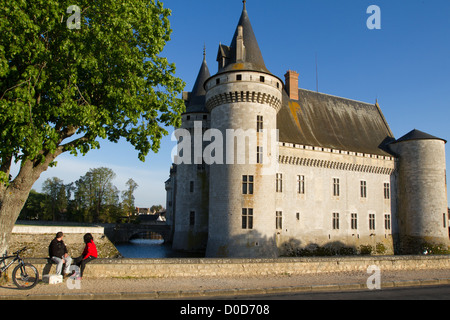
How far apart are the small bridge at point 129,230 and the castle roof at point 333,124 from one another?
21266 millimetres

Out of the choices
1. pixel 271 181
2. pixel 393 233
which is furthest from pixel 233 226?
pixel 393 233

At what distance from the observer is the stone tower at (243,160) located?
2209 cm

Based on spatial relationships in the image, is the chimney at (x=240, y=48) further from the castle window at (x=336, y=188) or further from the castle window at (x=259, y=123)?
the castle window at (x=336, y=188)

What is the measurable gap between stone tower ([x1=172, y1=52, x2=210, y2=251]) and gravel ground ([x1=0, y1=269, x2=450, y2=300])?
55.4 ft

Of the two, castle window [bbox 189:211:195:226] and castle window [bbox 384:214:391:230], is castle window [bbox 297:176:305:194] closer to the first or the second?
castle window [bbox 189:211:195:226]

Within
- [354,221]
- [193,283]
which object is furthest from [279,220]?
[193,283]

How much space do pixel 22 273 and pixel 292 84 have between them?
26.3 metres

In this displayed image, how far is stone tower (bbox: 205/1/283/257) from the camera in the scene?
22.1m

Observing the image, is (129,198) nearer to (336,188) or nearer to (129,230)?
(129,230)

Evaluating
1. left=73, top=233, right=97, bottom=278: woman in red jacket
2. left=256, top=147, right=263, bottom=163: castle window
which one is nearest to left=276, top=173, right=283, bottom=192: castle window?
left=256, top=147, right=263, bottom=163: castle window

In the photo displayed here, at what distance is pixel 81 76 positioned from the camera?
12.0 m
